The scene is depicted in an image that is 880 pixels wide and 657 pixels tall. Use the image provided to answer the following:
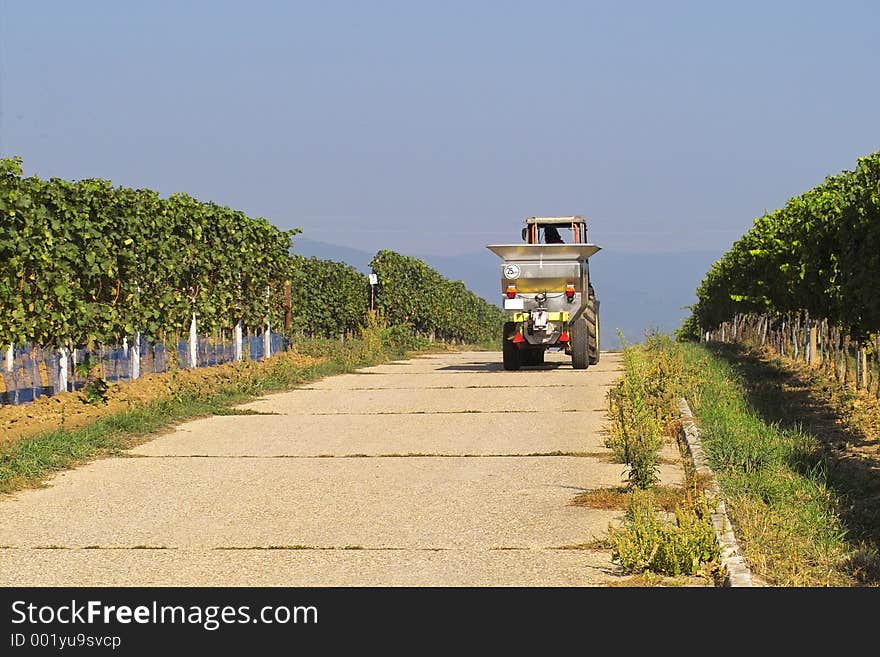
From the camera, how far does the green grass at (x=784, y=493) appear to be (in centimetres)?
684

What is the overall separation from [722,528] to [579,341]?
575 inches

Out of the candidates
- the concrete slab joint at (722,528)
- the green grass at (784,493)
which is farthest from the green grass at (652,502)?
the green grass at (784,493)

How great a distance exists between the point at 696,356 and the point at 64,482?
573 inches

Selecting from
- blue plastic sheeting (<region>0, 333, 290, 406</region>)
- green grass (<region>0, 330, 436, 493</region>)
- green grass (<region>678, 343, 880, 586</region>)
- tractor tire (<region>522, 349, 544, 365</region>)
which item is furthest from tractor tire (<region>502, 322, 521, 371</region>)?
green grass (<region>678, 343, 880, 586</region>)

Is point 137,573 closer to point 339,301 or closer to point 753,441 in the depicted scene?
point 753,441

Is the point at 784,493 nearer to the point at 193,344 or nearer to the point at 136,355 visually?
the point at 136,355

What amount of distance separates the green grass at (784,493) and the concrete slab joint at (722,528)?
7 centimetres

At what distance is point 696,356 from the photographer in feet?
72.9

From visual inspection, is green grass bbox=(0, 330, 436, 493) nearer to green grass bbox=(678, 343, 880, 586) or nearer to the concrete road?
the concrete road

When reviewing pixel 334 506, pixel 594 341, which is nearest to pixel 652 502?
pixel 334 506

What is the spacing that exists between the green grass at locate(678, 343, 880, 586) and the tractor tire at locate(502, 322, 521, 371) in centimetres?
681

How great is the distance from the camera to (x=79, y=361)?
18438mm

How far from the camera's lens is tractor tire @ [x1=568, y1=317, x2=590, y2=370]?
2188cm
